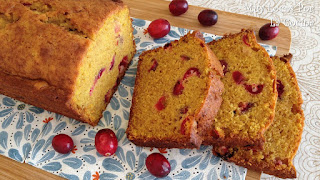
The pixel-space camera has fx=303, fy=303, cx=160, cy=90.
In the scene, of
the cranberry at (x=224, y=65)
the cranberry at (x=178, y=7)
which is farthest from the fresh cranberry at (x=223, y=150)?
the cranberry at (x=178, y=7)

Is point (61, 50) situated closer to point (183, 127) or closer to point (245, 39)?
point (183, 127)

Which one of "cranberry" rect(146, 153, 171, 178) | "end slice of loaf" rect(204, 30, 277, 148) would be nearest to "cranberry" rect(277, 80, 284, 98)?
"end slice of loaf" rect(204, 30, 277, 148)

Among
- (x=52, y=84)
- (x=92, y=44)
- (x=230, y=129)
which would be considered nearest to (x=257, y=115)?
(x=230, y=129)

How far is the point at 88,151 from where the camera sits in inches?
102

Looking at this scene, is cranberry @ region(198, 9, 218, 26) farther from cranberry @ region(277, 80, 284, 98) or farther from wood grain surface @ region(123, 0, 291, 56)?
cranberry @ region(277, 80, 284, 98)

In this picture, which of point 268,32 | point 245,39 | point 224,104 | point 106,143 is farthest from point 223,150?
point 268,32

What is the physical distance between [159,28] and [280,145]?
5.34ft

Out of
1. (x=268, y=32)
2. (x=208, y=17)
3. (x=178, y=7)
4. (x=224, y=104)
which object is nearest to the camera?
(x=224, y=104)

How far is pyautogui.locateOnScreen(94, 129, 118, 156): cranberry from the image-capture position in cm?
249

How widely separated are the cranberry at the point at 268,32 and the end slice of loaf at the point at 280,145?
0.73 m

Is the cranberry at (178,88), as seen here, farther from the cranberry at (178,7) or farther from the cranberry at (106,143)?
the cranberry at (178,7)

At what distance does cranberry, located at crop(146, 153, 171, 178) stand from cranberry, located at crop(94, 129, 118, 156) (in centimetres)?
32

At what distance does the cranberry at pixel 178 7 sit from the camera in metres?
3.37

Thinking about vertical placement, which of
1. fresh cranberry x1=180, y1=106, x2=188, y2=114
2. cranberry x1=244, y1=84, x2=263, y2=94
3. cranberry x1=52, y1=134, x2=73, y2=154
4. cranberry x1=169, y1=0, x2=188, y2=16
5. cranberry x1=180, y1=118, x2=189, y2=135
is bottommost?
cranberry x1=52, y1=134, x2=73, y2=154
